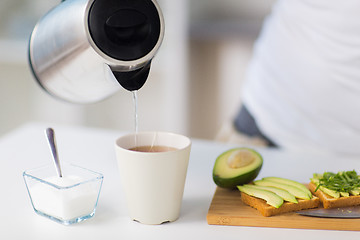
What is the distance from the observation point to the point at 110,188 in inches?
40.1

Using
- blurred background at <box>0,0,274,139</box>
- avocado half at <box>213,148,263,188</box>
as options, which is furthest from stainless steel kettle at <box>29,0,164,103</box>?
blurred background at <box>0,0,274,139</box>

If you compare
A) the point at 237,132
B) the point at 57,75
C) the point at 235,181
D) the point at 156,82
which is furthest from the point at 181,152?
the point at 156,82

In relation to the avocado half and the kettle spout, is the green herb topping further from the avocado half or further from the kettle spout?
the kettle spout

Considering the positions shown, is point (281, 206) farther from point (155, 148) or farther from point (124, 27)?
point (124, 27)

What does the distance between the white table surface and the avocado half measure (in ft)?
0.18

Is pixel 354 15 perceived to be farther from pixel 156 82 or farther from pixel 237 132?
pixel 156 82

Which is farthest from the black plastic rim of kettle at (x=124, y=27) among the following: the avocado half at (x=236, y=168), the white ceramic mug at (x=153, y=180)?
the avocado half at (x=236, y=168)

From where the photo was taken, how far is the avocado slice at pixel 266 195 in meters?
0.84

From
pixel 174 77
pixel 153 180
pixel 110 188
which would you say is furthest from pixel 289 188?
pixel 174 77

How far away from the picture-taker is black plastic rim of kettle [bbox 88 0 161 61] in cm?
80

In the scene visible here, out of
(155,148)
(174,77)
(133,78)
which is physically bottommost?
(174,77)

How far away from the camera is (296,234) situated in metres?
0.82

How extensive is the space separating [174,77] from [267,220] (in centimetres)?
199

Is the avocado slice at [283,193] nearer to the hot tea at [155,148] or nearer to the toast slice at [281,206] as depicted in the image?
the toast slice at [281,206]
